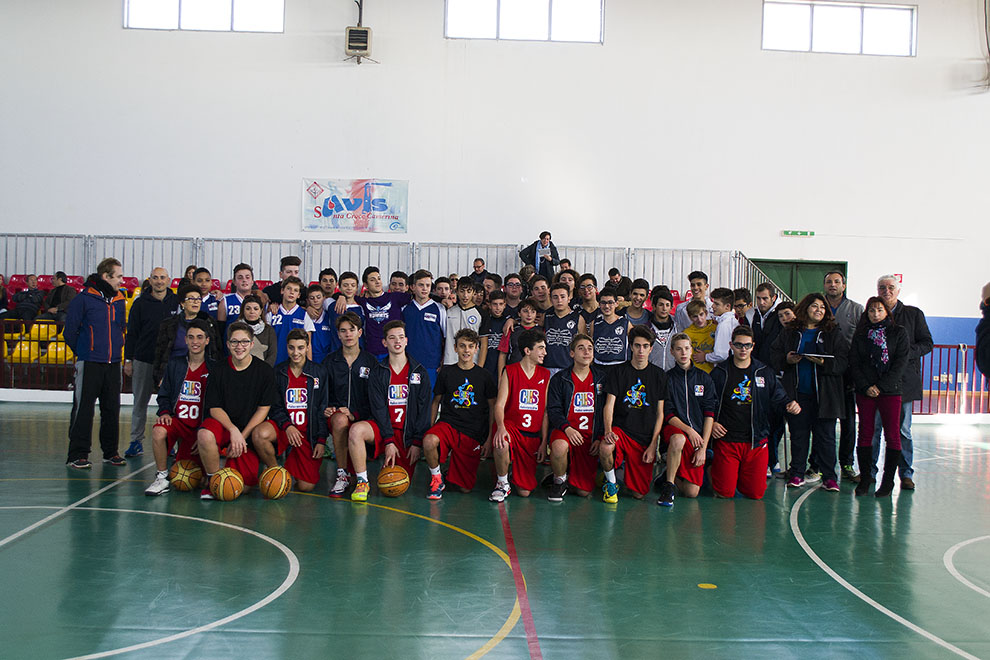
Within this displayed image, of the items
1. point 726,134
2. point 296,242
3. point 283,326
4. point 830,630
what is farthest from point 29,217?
point 830,630

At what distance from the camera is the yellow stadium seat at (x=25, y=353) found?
40.0ft

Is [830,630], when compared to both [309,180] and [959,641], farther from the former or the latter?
[309,180]

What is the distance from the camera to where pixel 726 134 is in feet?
50.7

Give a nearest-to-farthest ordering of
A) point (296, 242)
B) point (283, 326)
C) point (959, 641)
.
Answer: point (959, 641)
point (283, 326)
point (296, 242)

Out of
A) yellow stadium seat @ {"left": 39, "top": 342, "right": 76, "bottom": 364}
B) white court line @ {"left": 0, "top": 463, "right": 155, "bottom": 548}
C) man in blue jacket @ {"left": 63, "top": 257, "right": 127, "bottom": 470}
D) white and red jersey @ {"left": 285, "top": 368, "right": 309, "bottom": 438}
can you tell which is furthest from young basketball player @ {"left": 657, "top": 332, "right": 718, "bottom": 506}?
yellow stadium seat @ {"left": 39, "top": 342, "right": 76, "bottom": 364}

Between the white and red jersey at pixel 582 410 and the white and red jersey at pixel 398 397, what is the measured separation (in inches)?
57.2

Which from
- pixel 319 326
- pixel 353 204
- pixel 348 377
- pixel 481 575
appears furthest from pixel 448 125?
pixel 481 575

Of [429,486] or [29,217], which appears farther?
[29,217]

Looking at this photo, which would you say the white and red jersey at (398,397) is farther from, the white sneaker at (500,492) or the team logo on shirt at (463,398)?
the white sneaker at (500,492)

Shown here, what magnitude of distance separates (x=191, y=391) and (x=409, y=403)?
1857 millimetres

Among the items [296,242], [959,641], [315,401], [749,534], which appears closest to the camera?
[959,641]

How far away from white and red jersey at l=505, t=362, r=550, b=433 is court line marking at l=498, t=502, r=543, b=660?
3.28 ft

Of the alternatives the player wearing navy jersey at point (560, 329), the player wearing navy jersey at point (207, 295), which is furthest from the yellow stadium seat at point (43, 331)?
the player wearing navy jersey at point (560, 329)

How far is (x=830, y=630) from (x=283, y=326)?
5695mm
